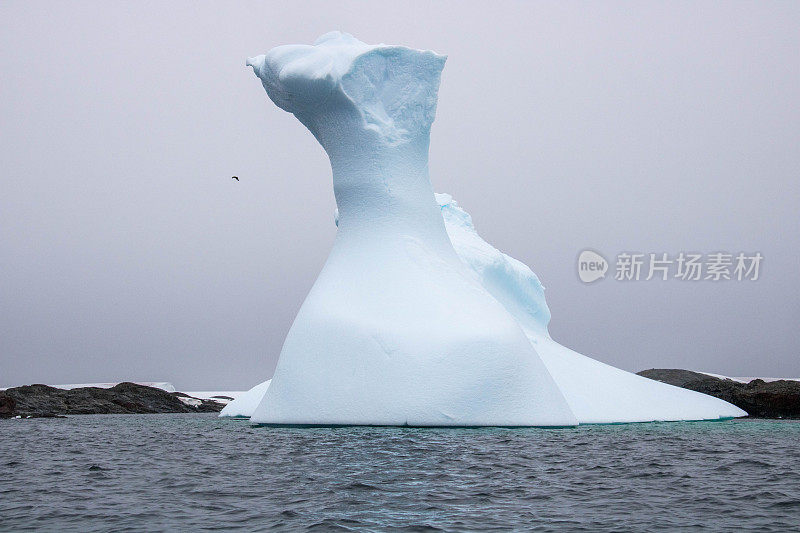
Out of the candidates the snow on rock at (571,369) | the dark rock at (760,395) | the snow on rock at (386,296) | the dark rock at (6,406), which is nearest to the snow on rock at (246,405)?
the snow on rock at (386,296)

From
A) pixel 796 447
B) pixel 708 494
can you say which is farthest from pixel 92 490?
pixel 796 447

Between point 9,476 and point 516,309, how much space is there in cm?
1497

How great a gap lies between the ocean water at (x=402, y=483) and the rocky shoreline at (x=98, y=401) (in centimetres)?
1624

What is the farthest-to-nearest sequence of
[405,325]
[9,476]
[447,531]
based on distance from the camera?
1. [405,325]
2. [9,476]
3. [447,531]

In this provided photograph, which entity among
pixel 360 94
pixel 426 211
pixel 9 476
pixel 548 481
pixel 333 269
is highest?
pixel 360 94

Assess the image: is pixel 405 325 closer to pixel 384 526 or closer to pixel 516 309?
pixel 516 309

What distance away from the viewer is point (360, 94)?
58.2ft

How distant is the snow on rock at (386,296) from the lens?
1506cm

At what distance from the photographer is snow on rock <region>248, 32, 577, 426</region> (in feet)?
49.4

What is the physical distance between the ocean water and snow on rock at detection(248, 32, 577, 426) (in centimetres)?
119

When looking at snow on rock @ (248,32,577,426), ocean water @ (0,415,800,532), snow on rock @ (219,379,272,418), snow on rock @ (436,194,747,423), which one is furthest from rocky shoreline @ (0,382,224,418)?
ocean water @ (0,415,800,532)

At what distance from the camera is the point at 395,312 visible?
52.5ft

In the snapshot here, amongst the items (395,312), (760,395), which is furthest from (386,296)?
(760,395)

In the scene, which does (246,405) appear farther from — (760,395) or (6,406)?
(760,395)
